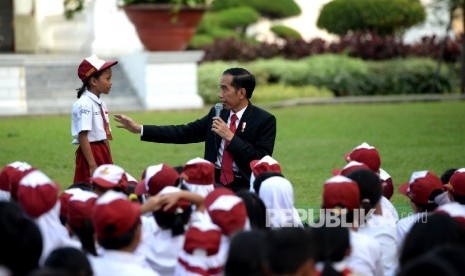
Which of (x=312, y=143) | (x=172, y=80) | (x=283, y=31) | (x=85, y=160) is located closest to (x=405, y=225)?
(x=85, y=160)

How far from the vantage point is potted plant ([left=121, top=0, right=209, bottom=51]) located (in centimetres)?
2012

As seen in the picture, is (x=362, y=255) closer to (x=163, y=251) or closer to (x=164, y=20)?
(x=163, y=251)

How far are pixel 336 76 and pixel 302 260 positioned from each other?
63.1 feet

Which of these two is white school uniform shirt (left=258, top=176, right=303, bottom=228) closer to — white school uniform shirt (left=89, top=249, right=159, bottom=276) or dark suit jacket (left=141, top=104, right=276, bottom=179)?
dark suit jacket (left=141, top=104, right=276, bottom=179)

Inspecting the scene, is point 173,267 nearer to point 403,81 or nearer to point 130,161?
point 130,161

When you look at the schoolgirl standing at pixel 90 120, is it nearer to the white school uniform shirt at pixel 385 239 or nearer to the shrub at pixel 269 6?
the white school uniform shirt at pixel 385 239

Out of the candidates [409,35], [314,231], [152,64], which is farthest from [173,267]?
[409,35]

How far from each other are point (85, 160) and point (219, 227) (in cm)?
309

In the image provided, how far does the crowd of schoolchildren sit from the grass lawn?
11.2 ft

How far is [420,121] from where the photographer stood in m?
18.5

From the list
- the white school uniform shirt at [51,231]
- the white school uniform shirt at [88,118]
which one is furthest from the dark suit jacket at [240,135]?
the white school uniform shirt at [51,231]

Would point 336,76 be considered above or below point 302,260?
below

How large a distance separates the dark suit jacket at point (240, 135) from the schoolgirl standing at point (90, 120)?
1.38 feet

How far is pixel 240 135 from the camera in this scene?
29.0 ft
